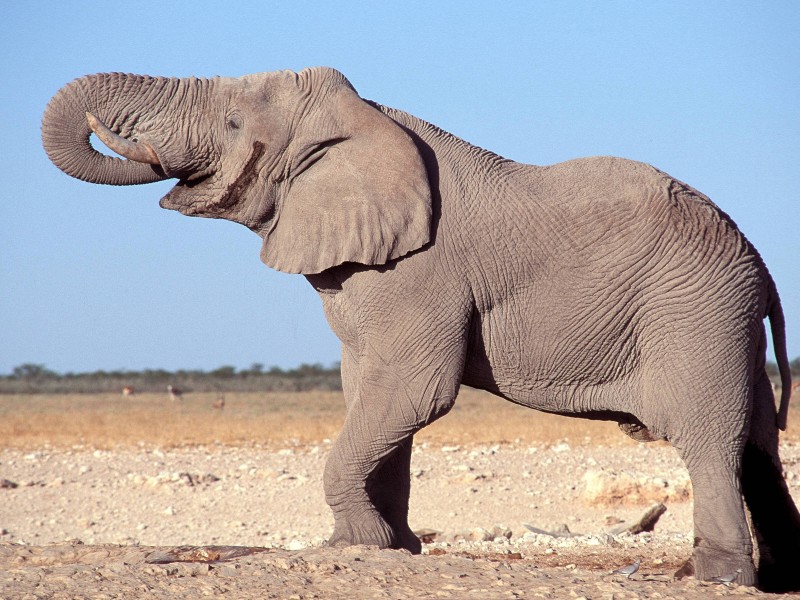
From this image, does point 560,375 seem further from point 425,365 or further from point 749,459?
point 749,459

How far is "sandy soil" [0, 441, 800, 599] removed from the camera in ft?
16.0

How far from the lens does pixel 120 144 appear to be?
5.67 metres

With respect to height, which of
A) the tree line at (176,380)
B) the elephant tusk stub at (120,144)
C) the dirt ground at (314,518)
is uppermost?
the elephant tusk stub at (120,144)

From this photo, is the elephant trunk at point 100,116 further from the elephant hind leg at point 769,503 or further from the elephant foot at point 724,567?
the elephant hind leg at point 769,503

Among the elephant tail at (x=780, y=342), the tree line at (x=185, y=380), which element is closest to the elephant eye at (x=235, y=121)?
the elephant tail at (x=780, y=342)

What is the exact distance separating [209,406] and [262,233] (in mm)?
31322

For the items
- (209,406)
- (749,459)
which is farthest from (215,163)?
(209,406)

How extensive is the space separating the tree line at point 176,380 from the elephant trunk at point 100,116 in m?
40.3

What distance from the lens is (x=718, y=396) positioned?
5.70 metres

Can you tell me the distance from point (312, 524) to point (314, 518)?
219 millimetres

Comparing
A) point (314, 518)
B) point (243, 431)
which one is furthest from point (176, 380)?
point (314, 518)

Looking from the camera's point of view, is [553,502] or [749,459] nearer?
[749,459]

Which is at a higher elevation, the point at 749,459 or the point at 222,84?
the point at 222,84

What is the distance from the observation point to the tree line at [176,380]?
52969 millimetres
